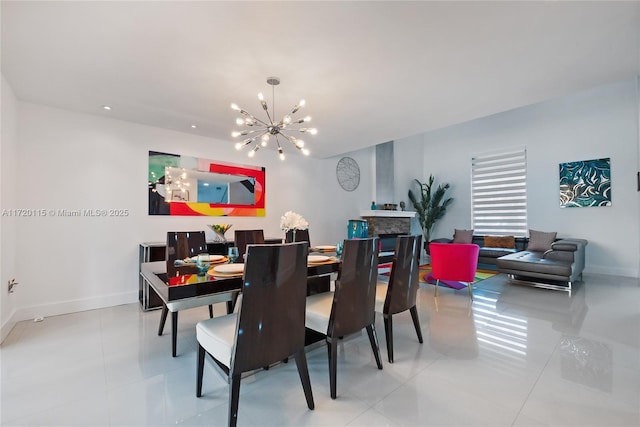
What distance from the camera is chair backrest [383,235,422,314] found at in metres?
2.14

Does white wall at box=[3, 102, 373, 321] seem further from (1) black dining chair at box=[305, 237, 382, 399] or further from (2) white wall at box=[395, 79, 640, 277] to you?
(2) white wall at box=[395, 79, 640, 277]

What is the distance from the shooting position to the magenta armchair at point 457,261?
3.73 meters

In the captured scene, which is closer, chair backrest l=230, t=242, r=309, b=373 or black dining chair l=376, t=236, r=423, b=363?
chair backrest l=230, t=242, r=309, b=373

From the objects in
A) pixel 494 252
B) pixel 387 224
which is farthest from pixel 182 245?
pixel 494 252

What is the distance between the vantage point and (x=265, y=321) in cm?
140

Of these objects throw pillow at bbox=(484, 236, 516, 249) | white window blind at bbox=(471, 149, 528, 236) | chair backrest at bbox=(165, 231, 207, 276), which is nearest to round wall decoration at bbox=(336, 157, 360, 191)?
white window blind at bbox=(471, 149, 528, 236)

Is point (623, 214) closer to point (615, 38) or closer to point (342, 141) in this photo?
point (615, 38)

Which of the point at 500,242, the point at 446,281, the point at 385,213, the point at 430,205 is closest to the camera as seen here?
the point at 446,281

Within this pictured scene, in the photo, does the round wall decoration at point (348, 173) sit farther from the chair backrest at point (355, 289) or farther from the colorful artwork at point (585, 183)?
the chair backrest at point (355, 289)

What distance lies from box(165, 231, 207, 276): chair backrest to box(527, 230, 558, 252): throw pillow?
19.7ft

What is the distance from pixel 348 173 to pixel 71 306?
17.2ft

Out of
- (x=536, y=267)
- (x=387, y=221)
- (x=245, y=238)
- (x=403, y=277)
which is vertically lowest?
(x=536, y=267)

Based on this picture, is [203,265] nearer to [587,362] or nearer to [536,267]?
[587,362]

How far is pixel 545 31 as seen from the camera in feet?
6.47
